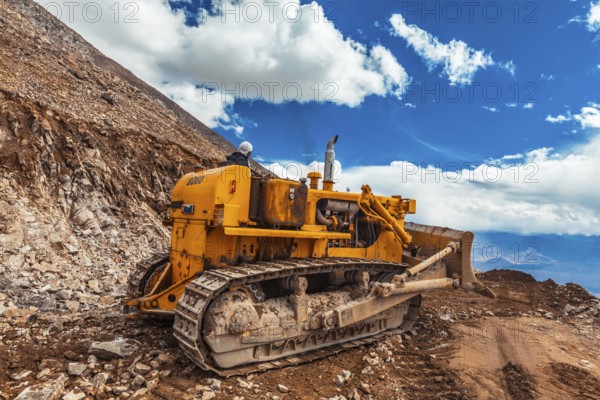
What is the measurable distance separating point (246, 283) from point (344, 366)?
1671 millimetres

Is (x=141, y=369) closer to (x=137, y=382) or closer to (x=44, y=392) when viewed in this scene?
(x=137, y=382)

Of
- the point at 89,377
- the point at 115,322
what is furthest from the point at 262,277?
the point at 115,322

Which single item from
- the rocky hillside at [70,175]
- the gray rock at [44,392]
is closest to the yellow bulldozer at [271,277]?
the gray rock at [44,392]

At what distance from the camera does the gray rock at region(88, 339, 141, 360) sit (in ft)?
15.6

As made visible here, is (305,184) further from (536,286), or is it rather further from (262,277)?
(536,286)

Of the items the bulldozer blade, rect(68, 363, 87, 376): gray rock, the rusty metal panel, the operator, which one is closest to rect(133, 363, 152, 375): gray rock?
rect(68, 363, 87, 376): gray rock

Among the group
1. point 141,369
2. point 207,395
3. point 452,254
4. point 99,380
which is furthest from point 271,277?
point 452,254

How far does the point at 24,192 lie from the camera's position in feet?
32.8

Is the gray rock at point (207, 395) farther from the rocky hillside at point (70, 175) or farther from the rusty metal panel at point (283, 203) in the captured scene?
the rocky hillside at point (70, 175)

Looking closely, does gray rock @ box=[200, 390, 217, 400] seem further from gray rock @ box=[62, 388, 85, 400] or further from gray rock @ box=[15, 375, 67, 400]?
gray rock @ box=[15, 375, 67, 400]

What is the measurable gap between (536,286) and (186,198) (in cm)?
1063

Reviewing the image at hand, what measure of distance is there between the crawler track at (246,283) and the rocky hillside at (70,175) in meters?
3.49

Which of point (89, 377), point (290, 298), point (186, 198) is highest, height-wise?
point (186, 198)

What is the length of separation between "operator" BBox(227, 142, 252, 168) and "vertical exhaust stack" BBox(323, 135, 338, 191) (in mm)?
1337
